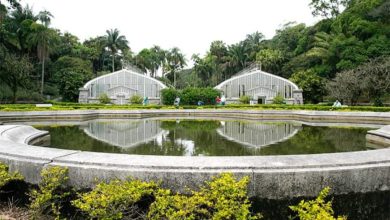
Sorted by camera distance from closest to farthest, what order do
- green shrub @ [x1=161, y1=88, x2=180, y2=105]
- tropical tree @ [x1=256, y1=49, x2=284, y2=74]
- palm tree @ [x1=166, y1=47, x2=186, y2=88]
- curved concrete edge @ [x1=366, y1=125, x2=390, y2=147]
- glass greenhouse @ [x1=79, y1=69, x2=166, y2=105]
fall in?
1. curved concrete edge @ [x1=366, y1=125, x2=390, y2=147]
2. green shrub @ [x1=161, y1=88, x2=180, y2=105]
3. glass greenhouse @ [x1=79, y1=69, x2=166, y2=105]
4. tropical tree @ [x1=256, y1=49, x2=284, y2=74]
5. palm tree @ [x1=166, y1=47, x2=186, y2=88]

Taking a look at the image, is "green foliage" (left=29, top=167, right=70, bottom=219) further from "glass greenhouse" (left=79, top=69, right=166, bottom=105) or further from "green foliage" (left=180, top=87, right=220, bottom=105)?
"glass greenhouse" (left=79, top=69, right=166, bottom=105)

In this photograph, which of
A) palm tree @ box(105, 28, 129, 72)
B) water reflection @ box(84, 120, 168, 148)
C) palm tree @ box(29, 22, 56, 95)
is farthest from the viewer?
palm tree @ box(105, 28, 129, 72)

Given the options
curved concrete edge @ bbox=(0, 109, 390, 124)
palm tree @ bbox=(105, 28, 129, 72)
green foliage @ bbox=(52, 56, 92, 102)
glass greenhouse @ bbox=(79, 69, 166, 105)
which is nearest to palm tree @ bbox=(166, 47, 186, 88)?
palm tree @ bbox=(105, 28, 129, 72)

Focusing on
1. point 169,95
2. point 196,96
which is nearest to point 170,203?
point 196,96

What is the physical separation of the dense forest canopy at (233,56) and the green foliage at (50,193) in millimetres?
20618

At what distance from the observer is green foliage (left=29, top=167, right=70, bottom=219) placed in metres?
3.00

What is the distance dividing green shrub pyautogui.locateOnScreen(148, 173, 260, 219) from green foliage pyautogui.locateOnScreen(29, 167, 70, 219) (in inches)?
42.6

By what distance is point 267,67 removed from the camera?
52.4 metres

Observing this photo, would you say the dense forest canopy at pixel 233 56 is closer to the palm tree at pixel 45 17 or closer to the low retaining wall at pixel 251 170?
the palm tree at pixel 45 17

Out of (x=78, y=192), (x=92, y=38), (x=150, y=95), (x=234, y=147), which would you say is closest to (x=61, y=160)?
(x=78, y=192)

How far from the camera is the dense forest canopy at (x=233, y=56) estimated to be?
32.1 m

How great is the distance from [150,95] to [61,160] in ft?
121

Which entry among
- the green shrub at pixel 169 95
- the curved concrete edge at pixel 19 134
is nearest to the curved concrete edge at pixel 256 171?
the curved concrete edge at pixel 19 134

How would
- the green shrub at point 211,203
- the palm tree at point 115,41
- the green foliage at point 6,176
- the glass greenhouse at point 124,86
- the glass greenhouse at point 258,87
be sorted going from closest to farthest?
the green shrub at point 211,203, the green foliage at point 6,176, the glass greenhouse at point 258,87, the glass greenhouse at point 124,86, the palm tree at point 115,41
